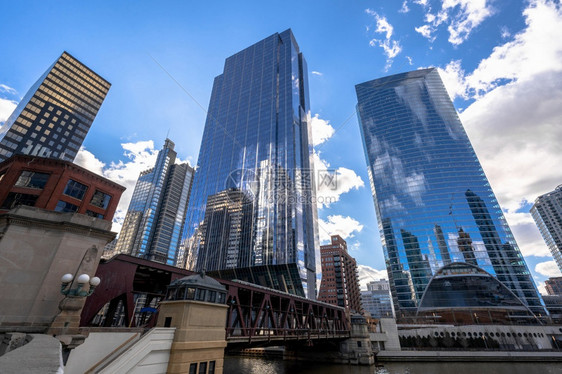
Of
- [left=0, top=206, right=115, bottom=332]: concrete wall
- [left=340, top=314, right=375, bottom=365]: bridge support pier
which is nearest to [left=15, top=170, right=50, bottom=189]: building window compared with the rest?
[left=0, top=206, right=115, bottom=332]: concrete wall

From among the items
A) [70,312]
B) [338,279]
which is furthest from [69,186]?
[338,279]

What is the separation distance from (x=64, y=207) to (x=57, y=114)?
263 feet

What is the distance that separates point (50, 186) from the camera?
34125mm

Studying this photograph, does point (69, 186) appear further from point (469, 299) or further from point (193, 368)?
point (469, 299)

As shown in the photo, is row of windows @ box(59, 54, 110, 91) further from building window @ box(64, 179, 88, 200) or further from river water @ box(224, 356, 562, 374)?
river water @ box(224, 356, 562, 374)

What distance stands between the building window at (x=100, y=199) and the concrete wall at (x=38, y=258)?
23433mm

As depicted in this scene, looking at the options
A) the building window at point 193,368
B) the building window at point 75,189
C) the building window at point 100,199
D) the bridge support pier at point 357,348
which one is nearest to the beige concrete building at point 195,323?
the building window at point 193,368

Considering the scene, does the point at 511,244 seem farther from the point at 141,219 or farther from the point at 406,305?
the point at 141,219

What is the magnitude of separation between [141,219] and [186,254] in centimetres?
7077

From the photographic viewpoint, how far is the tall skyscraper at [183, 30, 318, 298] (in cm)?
8612

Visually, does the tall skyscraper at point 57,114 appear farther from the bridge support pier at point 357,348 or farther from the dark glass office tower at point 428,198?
the dark glass office tower at point 428,198

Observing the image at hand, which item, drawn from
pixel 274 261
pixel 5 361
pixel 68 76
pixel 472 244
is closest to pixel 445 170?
pixel 472 244

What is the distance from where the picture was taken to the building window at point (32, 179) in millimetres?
32250

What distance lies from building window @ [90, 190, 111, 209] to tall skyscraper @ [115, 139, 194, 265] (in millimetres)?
97859
